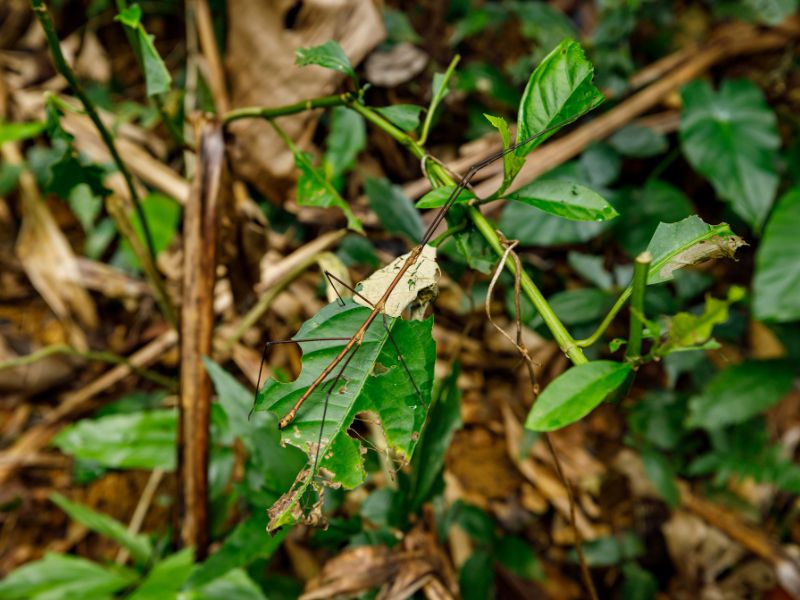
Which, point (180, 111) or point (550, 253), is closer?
point (180, 111)

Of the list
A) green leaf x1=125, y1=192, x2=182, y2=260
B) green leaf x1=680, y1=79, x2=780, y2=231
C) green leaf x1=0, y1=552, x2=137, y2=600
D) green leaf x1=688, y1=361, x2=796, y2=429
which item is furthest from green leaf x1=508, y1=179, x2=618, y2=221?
green leaf x1=125, y1=192, x2=182, y2=260

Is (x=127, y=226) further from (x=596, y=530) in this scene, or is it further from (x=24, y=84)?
(x=596, y=530)

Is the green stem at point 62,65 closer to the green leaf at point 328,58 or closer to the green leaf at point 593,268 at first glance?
the green leaf at point 328,58

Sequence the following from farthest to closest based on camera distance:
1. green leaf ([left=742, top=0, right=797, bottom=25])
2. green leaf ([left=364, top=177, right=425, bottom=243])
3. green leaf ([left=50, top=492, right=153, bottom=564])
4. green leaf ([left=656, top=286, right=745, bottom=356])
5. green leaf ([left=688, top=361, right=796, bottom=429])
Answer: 1. green leaf ([left=742, top=0, right=797, bottom=25])
2. green leaf ([left=688, top=361, right=796, bottom=429])
3. green leaf ([left=50, top=492, right=153, bottom=564])
4. green leaf ([left=364, top=177, right=425, bottom=243])
5. green leaf ([left=656, top=286, right=745, bottom=356])

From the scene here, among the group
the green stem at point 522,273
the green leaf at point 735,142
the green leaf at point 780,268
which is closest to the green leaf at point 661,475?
the green leaf at point 780,268

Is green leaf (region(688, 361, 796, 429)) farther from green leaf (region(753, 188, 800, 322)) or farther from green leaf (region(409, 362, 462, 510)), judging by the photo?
green leaf (region(409, 362, 462, 510))

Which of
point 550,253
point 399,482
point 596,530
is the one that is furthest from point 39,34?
point 596,530
